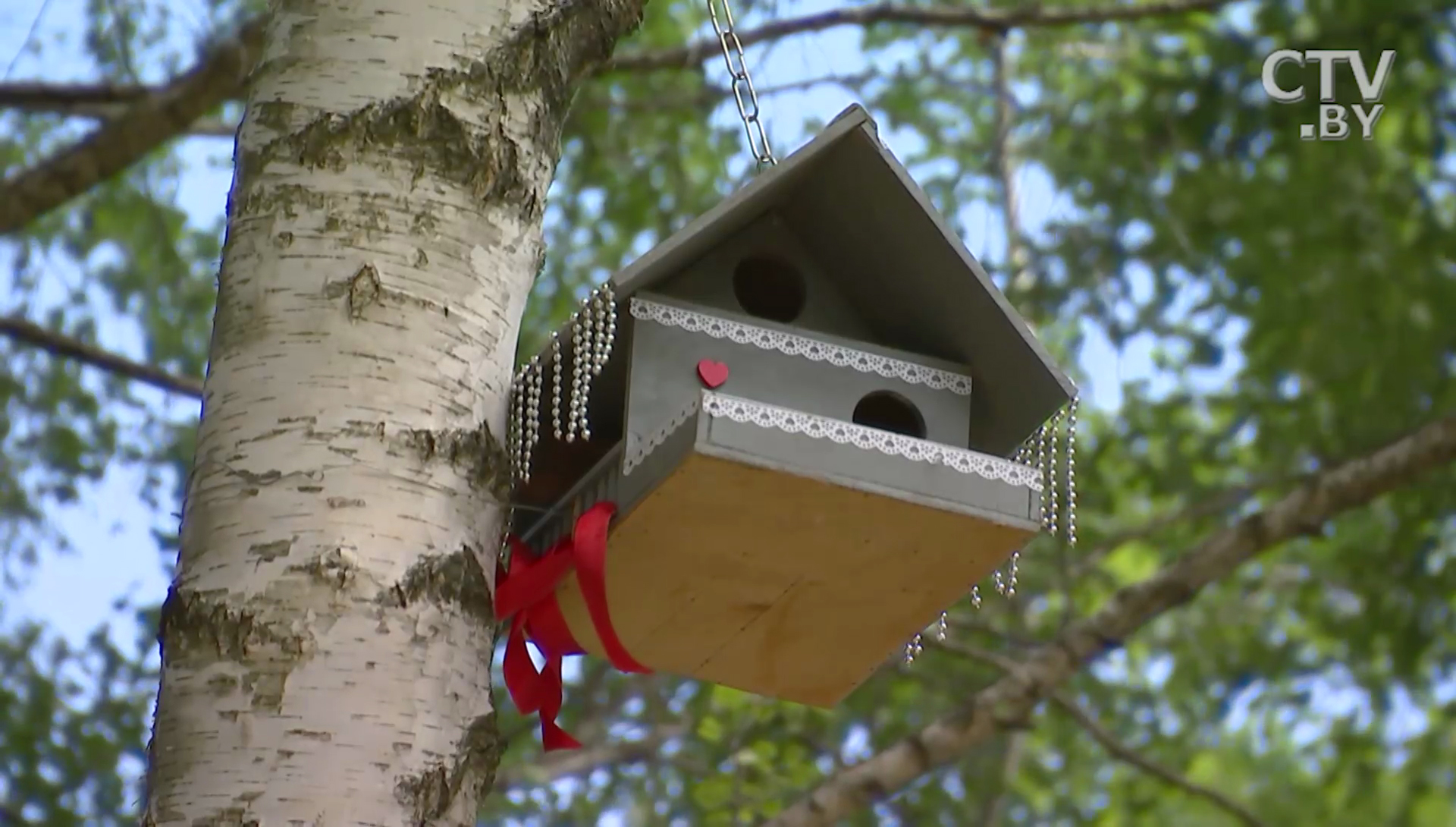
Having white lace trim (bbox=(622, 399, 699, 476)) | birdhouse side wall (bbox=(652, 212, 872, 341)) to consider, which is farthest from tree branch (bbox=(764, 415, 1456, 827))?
white lace trim (bbox=(622, 399, 699, 476))

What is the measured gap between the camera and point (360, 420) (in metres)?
1.89

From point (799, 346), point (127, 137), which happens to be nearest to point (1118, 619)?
point (799, 346)

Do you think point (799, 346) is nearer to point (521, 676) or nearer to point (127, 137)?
point (521, 676)

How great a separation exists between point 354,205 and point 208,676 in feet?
1.74

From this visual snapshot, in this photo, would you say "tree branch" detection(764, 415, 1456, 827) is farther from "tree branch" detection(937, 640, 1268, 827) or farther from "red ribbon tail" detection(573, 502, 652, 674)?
"red ribbon tail" detection(573, 502, 652, 674)

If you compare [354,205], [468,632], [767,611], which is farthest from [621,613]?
[354,205]

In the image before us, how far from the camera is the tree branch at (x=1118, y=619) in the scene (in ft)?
12.6

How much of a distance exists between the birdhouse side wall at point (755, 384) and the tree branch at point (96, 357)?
1.88 metres

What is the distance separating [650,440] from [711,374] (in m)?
0.17

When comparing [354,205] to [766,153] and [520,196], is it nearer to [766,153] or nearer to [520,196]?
[520,196]

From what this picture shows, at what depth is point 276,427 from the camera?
6.19 ft

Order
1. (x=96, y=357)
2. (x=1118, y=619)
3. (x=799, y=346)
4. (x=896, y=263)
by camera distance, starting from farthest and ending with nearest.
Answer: (x=1118, y=619) < (x=96, y=357) < (x=896, y=263) < (x=799, y=346)

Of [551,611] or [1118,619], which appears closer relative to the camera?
[551,611]

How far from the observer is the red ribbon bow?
2.16 metres
